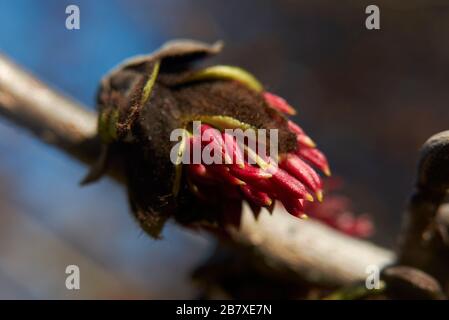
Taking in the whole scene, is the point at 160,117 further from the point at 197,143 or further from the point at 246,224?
the point at 246,224

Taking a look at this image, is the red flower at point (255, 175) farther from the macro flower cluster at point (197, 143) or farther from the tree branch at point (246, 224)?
the tree branch at point (246, 224)

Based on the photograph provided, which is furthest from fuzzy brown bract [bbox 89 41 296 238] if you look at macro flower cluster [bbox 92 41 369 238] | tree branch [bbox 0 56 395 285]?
tree branch [bbox 0 56 395 285]

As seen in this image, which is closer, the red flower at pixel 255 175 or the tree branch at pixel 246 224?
the red flower at pixel 255 175

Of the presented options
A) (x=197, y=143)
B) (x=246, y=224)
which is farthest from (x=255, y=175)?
(x=246, y=224)

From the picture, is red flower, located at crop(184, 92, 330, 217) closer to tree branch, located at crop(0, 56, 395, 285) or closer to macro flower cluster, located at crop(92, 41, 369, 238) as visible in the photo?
macro flower cluster, located at crop(92, 41, 369, 238)

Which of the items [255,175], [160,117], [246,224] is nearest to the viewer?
[255,175]

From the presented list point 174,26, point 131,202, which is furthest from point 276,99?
point 174,26

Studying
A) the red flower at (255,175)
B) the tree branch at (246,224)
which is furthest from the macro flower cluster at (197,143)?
the tree branch at (246,224)

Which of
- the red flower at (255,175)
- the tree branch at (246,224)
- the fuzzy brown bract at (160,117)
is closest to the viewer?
the red flower at (255,175)

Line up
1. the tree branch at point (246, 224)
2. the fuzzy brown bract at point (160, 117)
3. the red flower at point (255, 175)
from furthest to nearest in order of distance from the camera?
the tree branch at point (246, 224) < the fuzzy brown bract at point (160, 117) < the red flower at point (255, 175)
